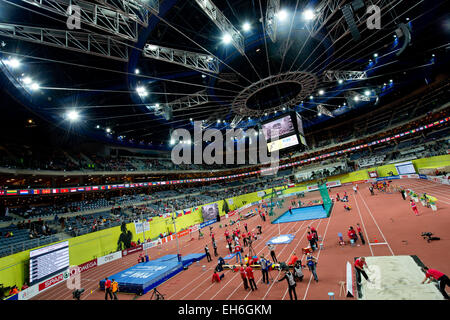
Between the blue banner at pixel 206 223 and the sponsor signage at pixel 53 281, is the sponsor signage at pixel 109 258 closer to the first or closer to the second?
the sponsor signage at pixel 53 281

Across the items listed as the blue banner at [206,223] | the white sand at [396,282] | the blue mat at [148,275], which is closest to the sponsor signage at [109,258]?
the blue mat at [148,275]

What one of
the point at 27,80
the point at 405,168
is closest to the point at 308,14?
the point at 27,80

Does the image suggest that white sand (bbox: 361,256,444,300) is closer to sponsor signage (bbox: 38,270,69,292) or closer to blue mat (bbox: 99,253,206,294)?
blue mat (bbox: 99,253,206,294)

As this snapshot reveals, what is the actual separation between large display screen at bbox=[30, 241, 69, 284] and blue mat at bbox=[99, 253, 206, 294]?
7.60 m

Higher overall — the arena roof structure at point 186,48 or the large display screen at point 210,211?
the arena roof structure at point 186,48

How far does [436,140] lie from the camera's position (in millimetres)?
39531

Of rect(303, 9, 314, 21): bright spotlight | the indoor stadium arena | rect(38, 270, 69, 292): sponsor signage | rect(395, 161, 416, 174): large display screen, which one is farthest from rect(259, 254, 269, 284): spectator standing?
rect(395, 161, 416, 174): large display screen

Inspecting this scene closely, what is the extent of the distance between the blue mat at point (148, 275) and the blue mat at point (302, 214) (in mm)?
14591

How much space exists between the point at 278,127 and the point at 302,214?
14.3 metres

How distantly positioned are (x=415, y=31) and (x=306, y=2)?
15.8 meters

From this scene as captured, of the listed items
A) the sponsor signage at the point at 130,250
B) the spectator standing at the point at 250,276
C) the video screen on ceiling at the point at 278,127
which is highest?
the video screen on ceiling at the point at 278,127

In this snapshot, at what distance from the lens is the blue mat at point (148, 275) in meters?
14.3

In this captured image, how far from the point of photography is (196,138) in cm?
4219

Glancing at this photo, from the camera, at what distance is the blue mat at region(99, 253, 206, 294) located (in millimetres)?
14328
